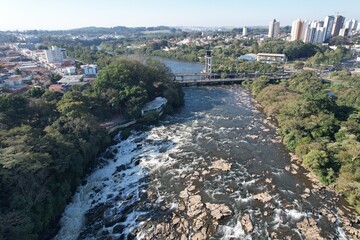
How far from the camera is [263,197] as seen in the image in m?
18.1

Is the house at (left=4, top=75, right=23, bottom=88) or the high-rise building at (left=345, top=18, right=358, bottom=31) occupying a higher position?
the high-rise building at (left=345, top=18, right=358, bottom=31)

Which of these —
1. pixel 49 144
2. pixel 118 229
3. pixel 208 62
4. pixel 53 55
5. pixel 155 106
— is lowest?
pixel 118 229

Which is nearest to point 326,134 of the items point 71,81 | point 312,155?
point 312,155

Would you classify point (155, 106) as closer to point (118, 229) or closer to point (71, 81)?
point (71, 81)

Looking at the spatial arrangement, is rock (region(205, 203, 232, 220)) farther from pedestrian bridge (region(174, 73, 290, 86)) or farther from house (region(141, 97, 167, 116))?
pedestrian bridge (region(174, 73, 290, 86))

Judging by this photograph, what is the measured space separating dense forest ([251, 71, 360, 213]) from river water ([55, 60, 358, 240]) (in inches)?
47.8

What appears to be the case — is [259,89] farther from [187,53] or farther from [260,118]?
[187,53]

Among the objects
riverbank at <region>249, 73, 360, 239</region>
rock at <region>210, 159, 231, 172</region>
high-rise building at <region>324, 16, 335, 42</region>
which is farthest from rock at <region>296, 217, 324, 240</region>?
high-rise building at <region>324, 16, 335, 42</region>

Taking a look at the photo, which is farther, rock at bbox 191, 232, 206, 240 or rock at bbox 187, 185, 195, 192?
rock at bbox 187, 185, 195, 192

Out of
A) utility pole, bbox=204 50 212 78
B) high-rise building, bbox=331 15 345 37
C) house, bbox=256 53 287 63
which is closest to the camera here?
utility pole, bbox=204 50 212 78

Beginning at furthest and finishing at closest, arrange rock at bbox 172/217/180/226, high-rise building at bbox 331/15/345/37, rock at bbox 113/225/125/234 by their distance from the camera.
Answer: high-rise building at bbox 331/15/345/37
rock at bbox 172/217/180/226
rock at bbox 113/225/125/234

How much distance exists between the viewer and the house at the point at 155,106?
3316 centimetres

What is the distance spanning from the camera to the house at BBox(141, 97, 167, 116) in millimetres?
33156

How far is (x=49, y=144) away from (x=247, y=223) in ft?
49.6
